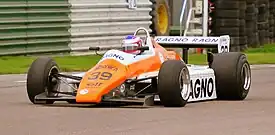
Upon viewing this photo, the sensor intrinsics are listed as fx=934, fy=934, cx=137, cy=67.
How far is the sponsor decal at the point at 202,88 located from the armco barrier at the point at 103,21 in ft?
44.4

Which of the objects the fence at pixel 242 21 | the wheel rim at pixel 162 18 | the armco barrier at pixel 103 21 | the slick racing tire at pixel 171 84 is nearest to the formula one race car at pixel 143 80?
the slick racing tire at pixel 171 84

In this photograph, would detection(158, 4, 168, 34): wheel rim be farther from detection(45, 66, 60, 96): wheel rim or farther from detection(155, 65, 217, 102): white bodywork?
detection(45, 66, 60, 96): wheel rim

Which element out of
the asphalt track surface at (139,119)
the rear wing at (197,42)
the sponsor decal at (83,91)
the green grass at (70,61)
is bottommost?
the green grass at (70,61)

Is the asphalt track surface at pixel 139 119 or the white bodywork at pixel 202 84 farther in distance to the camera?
the white bodywork at pixel 202 84

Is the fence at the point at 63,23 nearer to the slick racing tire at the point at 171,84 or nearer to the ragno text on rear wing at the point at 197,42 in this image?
the ragno text on rear wing at the point at 197,42

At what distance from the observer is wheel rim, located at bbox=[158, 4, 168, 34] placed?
1270 inches

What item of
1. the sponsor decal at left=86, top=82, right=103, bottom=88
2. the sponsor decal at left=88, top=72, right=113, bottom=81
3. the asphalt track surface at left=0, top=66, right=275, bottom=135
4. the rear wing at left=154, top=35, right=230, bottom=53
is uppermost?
the rear wing at left=154, top=35, right=230, bottom=53

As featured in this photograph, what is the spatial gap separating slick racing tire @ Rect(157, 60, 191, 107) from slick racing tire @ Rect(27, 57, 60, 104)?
176 centimetres

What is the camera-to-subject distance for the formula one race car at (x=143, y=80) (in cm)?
1320

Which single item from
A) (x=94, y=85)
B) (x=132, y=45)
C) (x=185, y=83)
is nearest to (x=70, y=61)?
(x=132, y=45)

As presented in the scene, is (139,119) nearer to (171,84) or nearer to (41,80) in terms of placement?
(171,84)

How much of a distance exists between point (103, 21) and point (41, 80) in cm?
1588

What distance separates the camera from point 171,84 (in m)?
13.1

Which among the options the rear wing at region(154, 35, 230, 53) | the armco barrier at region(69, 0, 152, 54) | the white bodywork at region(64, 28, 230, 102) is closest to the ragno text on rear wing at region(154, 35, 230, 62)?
the rear wing at region(154, 35, 230, 53)
